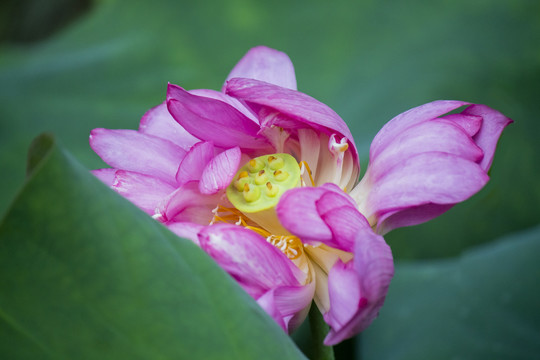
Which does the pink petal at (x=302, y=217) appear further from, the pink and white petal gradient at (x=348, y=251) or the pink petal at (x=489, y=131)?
the pink petal at (x=489, y=131)

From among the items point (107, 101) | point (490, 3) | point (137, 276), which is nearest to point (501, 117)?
point (137, 276)

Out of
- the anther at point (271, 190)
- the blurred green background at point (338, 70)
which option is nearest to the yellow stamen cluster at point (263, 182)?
the anther at point (271, 190)

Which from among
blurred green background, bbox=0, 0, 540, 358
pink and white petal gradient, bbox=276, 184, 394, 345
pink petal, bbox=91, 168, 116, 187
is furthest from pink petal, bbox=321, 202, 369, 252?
blurred green background, bbox=0, 0, 540, 358

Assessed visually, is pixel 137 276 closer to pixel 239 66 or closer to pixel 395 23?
pixel 239 66

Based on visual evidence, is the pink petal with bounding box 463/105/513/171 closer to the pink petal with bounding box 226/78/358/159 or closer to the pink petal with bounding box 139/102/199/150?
the pink petal with bounding box 226/78/358/159

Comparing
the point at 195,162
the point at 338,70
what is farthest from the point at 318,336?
the point at 338,70

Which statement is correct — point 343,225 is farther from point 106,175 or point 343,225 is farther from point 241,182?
point 106,175
